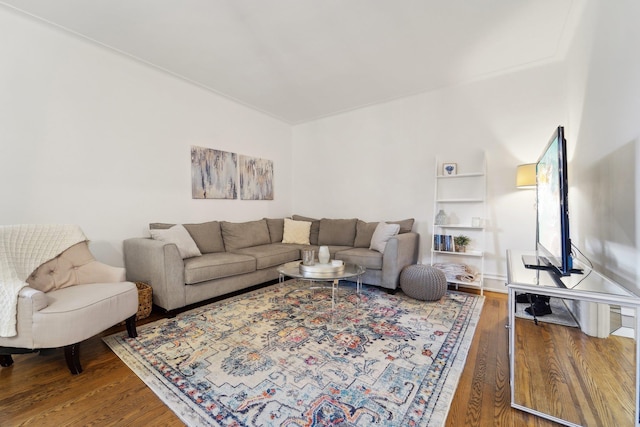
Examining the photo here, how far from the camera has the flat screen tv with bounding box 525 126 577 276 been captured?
4.64 ft

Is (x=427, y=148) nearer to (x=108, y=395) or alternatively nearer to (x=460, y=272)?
(x=460, y=272)

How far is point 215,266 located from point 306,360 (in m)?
1.42

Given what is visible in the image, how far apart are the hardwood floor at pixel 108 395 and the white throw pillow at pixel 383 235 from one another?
147 centimetres

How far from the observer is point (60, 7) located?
2.16 m

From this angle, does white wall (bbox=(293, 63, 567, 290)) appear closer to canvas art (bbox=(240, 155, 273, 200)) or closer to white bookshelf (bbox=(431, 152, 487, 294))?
white bookshelf (bbox=(431, 152, 487, 294))

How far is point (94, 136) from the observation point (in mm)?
2654

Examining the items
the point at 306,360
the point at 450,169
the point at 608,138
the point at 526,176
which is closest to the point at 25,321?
the point at 306,360

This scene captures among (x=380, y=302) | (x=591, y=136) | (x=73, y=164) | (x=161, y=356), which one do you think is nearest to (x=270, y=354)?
(x=161, y=356)

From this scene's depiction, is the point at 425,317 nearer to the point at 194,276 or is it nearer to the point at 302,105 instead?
the point at 194,276

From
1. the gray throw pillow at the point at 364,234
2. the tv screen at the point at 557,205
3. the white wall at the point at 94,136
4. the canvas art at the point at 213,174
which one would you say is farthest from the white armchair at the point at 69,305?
the tv screen at the point at 557,205

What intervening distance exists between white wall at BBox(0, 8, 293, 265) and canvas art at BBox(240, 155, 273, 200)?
0.53m

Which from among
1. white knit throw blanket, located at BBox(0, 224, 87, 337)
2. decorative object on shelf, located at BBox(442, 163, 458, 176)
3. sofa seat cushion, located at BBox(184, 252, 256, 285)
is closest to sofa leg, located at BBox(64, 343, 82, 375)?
white knit throw blanket, located at BBox(0, 224, 87, 337)

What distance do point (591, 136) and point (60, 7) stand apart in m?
4.23

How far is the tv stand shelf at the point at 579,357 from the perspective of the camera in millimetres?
1173
